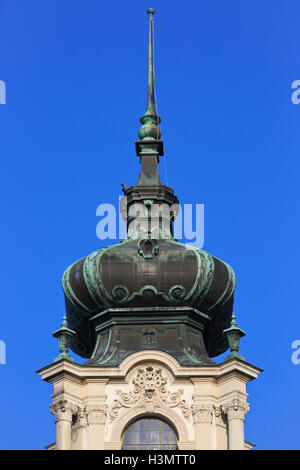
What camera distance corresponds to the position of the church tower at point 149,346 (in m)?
59.0

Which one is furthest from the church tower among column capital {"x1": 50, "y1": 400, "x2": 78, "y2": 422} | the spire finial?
the spire finial

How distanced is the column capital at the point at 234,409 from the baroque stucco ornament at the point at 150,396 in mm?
959

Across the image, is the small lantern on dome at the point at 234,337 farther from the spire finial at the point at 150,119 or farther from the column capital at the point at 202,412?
the spire finial at the point at 150,119

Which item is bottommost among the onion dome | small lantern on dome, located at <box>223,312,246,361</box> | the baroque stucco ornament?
the baroque stucco ornament

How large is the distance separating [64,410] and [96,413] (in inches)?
32.4

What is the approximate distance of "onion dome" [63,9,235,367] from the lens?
200ft

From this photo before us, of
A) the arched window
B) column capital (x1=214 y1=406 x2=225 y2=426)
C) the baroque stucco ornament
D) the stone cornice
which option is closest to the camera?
the arched window

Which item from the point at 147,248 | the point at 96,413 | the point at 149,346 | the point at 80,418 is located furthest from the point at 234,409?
the point at 147,248

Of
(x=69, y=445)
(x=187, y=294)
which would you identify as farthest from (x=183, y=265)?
(x=69, y=445)

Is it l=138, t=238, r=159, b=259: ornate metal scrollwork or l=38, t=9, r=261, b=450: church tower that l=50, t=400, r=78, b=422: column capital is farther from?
l=138, t=238, r=159, b=259: ornate metal scrollwork

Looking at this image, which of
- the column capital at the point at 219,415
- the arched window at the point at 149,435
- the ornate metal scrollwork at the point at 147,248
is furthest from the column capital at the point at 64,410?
the ornate metal scrollwork at the point at 147,248

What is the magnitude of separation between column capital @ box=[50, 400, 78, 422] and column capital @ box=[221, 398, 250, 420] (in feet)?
12.3
